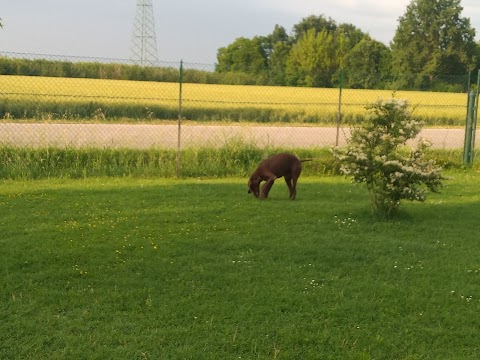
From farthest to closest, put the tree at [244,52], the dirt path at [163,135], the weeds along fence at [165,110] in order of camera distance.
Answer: the tree at [244,52] < the weeds along fence at [165,110] < the dirt path at [163,135]

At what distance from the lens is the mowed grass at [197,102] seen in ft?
65.7

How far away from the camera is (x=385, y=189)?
7555mm

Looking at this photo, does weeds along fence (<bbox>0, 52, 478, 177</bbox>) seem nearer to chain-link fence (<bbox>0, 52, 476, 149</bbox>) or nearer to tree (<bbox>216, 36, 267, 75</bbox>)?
chain-link fence (<bbox>0, 52, 476, 149</bbox>)

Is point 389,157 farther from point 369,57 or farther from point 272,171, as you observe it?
point 369,57

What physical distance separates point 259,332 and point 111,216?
153 inches

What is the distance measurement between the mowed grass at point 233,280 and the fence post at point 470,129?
18.6ft

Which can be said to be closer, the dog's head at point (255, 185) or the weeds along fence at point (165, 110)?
the dog's head at point (255, 185)

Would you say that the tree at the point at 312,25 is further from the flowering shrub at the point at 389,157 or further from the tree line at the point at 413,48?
the flowering shrub at the point at 389,157

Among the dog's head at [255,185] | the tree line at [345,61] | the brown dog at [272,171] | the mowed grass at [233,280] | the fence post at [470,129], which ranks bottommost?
the mowed grass at [233,280]

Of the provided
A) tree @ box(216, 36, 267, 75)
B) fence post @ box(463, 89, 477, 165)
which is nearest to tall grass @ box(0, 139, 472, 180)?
fence post @ box(463, 89, 477, 165)

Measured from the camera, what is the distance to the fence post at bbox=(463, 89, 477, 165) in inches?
538

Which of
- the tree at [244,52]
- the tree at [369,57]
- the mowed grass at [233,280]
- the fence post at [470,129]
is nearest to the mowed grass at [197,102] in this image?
the fence post at [470,129]

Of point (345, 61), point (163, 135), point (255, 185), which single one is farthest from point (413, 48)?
point (255, 185)

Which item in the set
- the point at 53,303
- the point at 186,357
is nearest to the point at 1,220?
the point at 53,303
